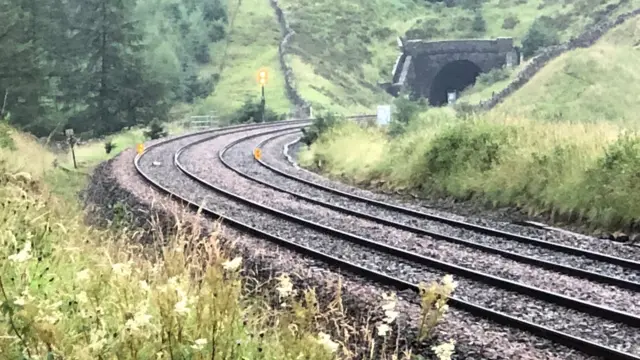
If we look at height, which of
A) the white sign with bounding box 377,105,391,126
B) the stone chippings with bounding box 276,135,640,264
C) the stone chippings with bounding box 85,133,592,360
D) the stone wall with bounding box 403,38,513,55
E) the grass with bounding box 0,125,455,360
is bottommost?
the white sign with bounding box 377,105,391,126

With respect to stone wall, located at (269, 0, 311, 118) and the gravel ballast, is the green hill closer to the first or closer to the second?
stone wall, located at (269, 0, 311, 118)

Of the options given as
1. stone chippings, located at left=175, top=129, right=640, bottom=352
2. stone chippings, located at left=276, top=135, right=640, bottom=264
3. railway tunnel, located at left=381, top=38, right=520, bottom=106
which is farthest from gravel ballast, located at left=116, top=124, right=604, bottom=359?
railway tunnel, located at left=381, top=38, right=520, bottom=106

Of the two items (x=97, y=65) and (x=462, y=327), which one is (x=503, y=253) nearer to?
(x=462, y=327)

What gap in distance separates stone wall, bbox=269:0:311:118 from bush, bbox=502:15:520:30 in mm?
20560

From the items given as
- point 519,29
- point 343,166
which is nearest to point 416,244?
point 343,166

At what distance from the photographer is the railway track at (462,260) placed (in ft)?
28.1

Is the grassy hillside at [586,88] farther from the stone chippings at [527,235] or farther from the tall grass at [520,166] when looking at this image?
the stone chippings at [527,235]

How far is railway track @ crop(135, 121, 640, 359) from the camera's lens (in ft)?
28.1

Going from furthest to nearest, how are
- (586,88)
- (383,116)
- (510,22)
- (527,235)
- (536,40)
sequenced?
(510,22) → (536,40) → (586,88) → (383,116) → (527,235)

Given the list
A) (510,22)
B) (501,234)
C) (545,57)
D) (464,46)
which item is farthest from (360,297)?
(510,22)

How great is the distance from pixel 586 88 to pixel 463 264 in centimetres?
2968

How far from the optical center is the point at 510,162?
1702cm

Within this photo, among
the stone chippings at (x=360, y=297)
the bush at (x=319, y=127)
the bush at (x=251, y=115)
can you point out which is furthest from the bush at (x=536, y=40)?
the stone chippings at (x=360, y=297)

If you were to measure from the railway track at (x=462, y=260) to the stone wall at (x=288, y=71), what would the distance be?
32105mm
